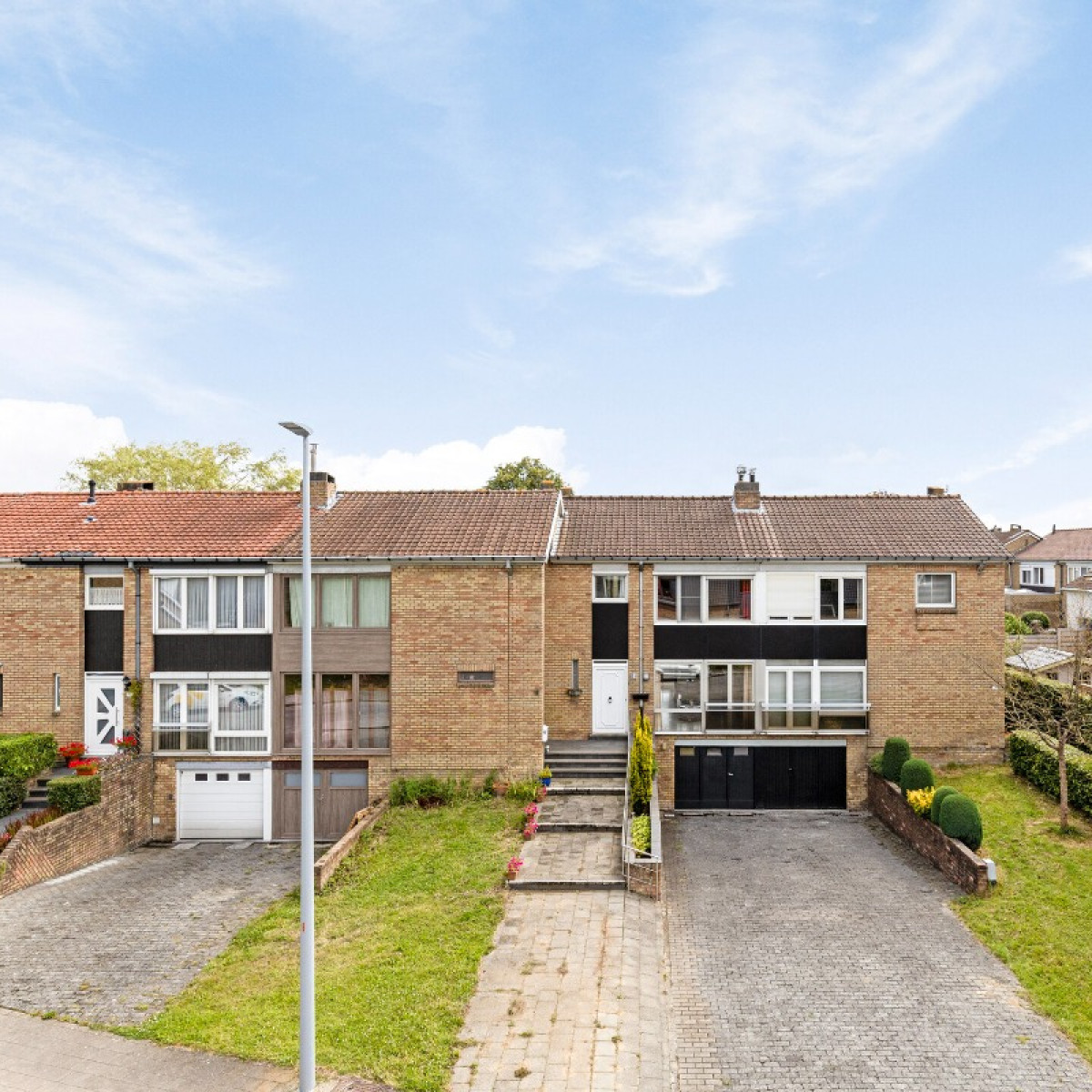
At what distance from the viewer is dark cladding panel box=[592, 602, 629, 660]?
74.2 feet

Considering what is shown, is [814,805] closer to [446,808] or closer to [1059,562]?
[446,808]

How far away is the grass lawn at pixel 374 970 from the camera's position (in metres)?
9.84

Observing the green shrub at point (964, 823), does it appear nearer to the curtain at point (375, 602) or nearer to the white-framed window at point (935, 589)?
the white-framed window at point (935, 589)

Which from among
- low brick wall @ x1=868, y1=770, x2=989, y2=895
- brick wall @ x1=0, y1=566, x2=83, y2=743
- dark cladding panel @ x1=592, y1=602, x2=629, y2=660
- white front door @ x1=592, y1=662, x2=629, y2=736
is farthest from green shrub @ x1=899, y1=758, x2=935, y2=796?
brick wall @ x1=0, y1=566, x2=83, y2=743

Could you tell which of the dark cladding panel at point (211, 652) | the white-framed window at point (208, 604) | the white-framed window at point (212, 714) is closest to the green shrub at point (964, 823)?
the white-framed window at point (212, 714)

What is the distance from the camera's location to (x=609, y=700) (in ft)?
74.0

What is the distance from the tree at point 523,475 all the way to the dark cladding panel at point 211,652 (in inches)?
Result: 1008

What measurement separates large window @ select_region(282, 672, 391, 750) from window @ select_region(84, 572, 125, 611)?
4.68 meters

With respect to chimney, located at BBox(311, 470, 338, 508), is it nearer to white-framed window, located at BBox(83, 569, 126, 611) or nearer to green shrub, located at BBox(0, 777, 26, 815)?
white-framed window, located at BBox(83, 569, 126, 611)

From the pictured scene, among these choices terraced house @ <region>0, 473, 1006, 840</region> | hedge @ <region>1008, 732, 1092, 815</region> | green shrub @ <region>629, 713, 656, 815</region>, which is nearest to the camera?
green shrub @ <region>629, 713, 656, 815</region>

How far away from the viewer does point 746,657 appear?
22.5 meters

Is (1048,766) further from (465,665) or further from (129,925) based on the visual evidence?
(129,925)

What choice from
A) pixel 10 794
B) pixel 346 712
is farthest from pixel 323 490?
pixel 10 794

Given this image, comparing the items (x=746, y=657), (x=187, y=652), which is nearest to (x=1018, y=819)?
(x=746, y=657)
